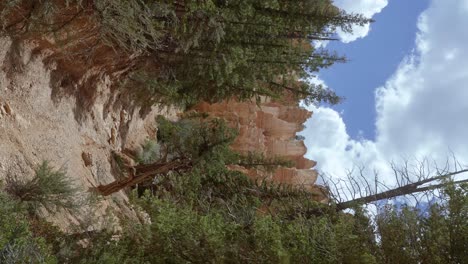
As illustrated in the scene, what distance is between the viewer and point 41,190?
8859 millimetres

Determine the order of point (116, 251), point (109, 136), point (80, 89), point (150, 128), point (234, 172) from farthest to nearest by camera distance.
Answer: point (150, 128) < point (234, 172) < point (109, 136) < point (80, 89) < point (116, 251)

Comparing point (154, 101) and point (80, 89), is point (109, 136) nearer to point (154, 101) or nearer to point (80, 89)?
point (154, 101)

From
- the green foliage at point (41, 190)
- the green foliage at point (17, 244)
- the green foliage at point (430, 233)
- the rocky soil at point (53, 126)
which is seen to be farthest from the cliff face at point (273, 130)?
the green foliage at point (17, 244)

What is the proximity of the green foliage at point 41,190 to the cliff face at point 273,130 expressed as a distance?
14.4 meters

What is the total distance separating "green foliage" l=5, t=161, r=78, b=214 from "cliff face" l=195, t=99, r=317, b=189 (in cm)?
1441

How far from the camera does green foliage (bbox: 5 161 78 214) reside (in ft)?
28.6

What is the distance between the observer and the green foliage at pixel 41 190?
872 centimetres

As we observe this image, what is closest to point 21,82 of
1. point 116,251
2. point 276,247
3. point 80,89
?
point 80,89

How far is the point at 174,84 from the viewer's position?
46.3 ft

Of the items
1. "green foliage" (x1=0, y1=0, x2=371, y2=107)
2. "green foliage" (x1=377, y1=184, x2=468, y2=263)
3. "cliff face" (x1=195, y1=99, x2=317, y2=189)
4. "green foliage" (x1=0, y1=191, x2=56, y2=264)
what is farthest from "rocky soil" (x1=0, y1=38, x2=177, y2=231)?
"cliff face" (x1=195, y1=99, x2=317, y2=189)

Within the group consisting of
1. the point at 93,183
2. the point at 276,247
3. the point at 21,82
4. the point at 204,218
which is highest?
the point at 21,82

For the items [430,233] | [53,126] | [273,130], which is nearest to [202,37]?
[53,126]

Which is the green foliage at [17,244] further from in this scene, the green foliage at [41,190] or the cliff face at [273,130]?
the cliff face at [273,130]

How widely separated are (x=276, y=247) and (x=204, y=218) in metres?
1.25
